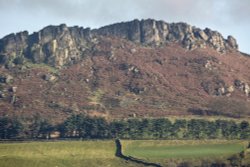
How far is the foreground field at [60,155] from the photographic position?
16150cm

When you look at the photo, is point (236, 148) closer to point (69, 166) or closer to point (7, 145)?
point (69, 166)

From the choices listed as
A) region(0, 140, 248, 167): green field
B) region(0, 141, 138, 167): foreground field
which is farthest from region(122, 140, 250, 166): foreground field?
region(0, 141, 138, 167): foreground field

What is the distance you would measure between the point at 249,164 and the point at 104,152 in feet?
186

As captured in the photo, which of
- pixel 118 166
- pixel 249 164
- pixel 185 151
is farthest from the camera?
pixel 185 151

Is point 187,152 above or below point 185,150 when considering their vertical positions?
below

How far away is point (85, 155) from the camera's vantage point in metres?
180

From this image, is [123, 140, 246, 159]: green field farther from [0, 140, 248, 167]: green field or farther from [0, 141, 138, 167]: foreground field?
[0, 141, 138, 167]: foreground field

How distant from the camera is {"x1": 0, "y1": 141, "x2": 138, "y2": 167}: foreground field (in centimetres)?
16150

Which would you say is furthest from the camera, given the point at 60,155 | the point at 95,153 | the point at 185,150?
the point at 185,150

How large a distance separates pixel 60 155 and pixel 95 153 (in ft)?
44.8

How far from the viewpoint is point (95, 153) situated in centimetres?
18375

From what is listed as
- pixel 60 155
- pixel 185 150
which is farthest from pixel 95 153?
pixel 185 150

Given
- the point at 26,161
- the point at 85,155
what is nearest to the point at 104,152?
the point at 85,155

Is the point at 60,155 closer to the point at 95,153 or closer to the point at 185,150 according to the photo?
the point at 95,153
